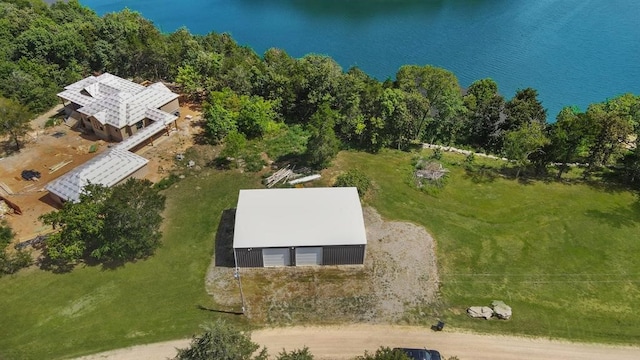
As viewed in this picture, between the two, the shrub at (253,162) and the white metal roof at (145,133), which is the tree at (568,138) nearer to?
the shrub at (253,162)

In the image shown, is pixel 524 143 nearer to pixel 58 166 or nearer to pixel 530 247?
pixel 530 247

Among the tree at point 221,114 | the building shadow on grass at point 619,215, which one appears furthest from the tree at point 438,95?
the tree at point 221,114

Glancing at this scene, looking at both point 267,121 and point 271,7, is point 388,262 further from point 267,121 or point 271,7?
point 271,7

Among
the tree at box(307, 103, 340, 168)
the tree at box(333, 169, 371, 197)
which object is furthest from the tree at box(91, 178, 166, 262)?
the tree at box(333, 169, 371, 197)

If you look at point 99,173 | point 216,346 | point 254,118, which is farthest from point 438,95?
point 216,346

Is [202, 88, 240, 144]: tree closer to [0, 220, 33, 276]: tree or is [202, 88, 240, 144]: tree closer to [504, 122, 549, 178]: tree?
[0, 220, 33, 276]: tree

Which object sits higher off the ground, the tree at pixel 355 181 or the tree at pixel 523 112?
the tree at pixel 523 112
